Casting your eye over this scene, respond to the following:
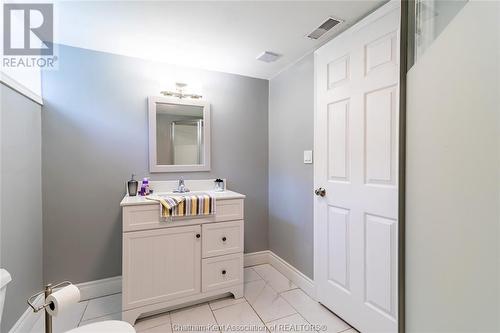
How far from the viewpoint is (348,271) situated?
1697 mm

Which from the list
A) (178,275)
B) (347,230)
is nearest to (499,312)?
(347,230)

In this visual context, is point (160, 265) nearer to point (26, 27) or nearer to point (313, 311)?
point (313, 311)

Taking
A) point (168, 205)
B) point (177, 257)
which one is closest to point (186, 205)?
point (168, 205)

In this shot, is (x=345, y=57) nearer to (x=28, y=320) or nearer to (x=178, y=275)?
(x=178, y=275)

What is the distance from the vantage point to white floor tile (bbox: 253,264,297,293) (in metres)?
2.23

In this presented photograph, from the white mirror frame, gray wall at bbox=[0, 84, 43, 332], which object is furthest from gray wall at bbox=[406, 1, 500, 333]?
gray wall at bbox=[0, 84, 43, 332]

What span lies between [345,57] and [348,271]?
154cm

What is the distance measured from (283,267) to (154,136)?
6.08 ft

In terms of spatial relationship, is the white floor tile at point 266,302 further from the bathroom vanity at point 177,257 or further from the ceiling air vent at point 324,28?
the ceiling air vent at point 324,28

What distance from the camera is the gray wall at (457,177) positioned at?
559mm

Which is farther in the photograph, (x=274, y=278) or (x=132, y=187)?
(x=274, y=278)

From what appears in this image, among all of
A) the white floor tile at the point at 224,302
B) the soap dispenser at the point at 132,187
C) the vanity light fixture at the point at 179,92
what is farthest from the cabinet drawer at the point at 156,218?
the vanity light fixture at the point at 179,92

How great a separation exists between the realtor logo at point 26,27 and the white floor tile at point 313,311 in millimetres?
2708

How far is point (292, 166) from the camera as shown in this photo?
7.70 feet
